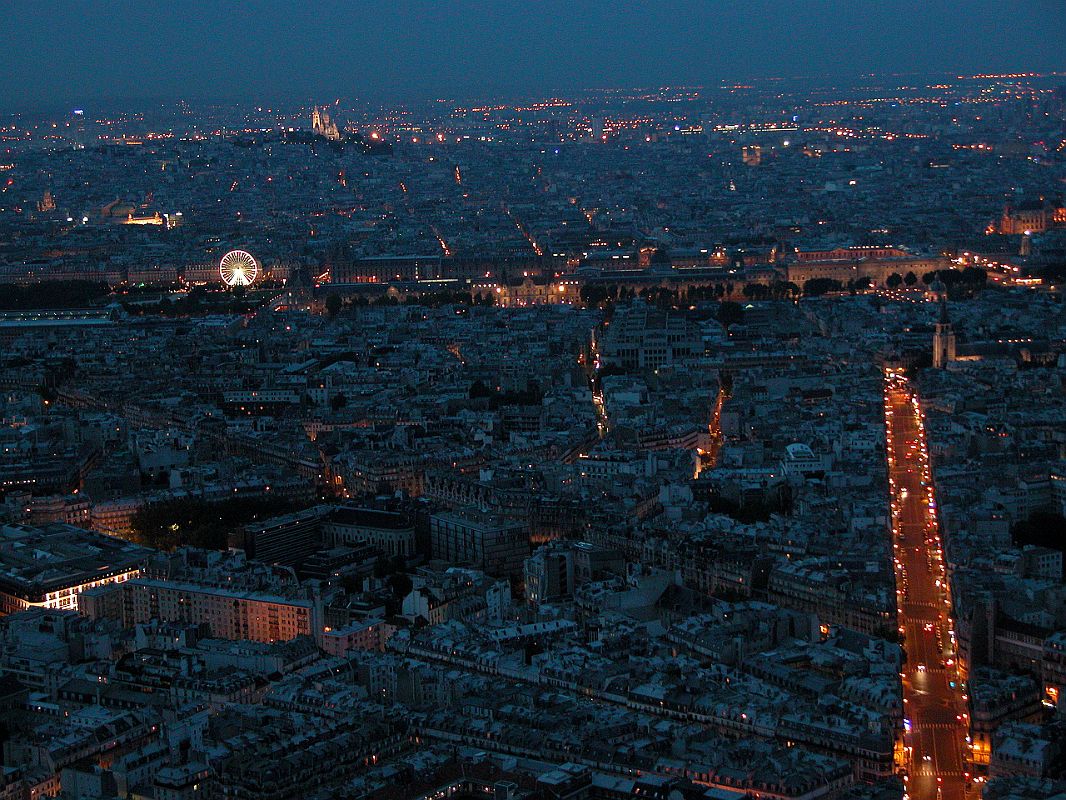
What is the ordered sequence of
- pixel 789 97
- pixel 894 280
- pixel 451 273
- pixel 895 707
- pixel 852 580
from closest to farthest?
pixel 895 707
pixel 852 580
pixel 894 280
pixel 451 273
pixel 789 97

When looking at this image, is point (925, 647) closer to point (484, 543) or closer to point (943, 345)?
point (484, 543)

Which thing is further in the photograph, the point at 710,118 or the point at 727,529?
the point at 710,118

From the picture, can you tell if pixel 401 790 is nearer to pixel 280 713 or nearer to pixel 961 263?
pixel 280 713

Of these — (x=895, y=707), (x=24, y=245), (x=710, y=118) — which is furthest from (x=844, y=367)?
(x=710, y=118)

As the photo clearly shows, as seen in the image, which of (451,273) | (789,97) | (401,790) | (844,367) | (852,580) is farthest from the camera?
(789,97)

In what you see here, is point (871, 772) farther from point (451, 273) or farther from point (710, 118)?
point (710, 118)

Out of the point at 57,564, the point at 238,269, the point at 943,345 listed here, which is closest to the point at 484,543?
the point at 57,564

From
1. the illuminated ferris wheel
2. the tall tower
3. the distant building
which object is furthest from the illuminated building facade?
the illuminated ferris wheel

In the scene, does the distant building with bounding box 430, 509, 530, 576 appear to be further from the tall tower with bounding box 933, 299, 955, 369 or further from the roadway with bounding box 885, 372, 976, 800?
the tall tower with bounding box 933, 299, 955, 369
